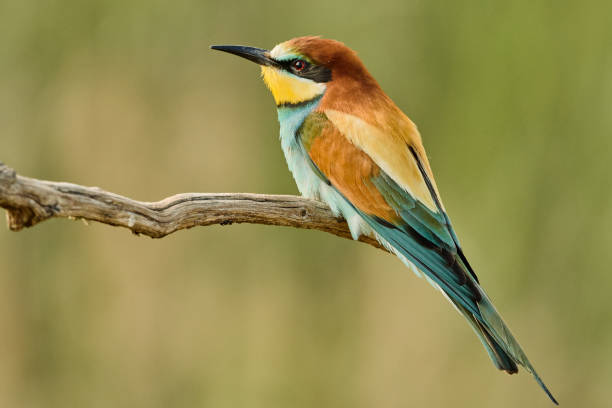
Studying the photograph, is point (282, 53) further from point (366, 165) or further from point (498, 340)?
point (498, 340)

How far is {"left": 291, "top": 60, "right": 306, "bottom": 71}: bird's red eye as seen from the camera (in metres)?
2.37

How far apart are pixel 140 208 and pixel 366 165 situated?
2.47 ft

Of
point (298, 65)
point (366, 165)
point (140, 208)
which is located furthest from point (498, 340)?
point (298, 65)

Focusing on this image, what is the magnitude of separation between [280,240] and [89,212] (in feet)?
4.49

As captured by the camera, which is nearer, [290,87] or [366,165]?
[366,165]

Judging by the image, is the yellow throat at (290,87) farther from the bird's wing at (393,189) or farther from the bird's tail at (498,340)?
the bird's tail at (498,340)

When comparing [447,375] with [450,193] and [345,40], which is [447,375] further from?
[345,40]

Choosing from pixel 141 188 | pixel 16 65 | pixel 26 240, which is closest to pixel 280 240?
pixel 141 188

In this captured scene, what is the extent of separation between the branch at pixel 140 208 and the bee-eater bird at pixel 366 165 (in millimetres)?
150

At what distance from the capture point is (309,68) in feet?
7.75

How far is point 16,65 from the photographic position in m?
2.91

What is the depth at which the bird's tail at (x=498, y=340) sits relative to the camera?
1.85 meters

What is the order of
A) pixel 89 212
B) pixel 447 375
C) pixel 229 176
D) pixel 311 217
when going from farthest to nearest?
1. pixel 229 176
2. pixel 447 375
3. pixel 311 217
4. pixel 89 212

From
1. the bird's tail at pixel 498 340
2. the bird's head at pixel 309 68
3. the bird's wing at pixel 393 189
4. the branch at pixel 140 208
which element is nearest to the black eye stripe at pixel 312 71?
the bird's head at pixel 309 68
